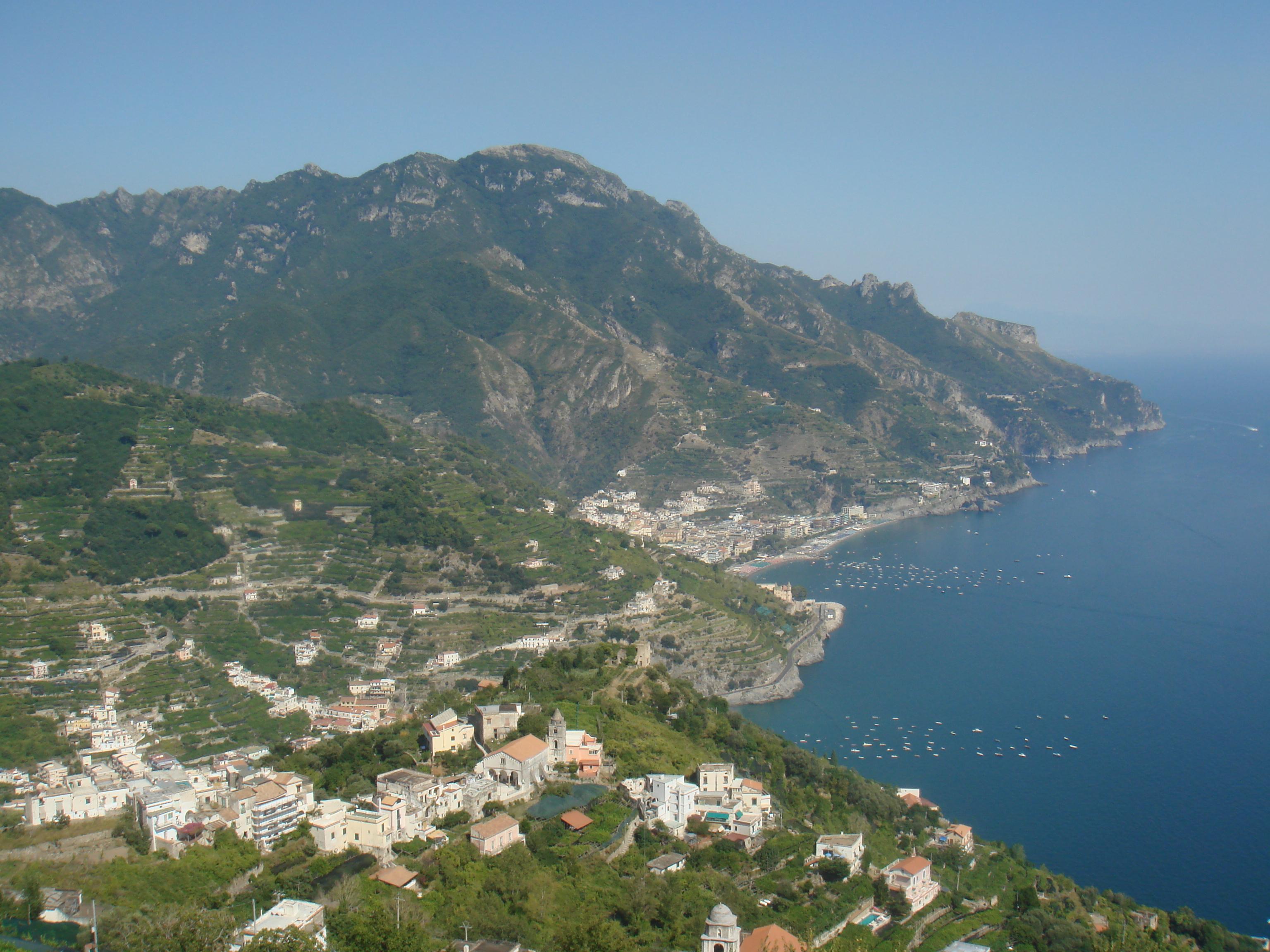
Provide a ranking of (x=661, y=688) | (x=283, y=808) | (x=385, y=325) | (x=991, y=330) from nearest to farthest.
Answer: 1. (x=283, y=808)
2. (x=661, y=688)
3. (x=385, y=325)
4. (x=991, y=330)

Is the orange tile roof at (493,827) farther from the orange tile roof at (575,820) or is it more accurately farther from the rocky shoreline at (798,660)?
the rocky shoreline at (798,660)

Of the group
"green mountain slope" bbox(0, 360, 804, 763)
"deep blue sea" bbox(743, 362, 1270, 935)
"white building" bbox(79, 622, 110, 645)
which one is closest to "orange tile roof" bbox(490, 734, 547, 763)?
"green mountain slope" bbox(0, 360, 804, 763)

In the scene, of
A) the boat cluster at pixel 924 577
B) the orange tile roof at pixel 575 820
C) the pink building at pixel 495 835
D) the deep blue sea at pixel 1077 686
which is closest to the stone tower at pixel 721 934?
the pink building at pixel 495 835

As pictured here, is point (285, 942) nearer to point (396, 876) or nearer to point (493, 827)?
point (396, 876)

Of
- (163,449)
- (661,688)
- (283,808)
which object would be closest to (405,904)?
(283,808)

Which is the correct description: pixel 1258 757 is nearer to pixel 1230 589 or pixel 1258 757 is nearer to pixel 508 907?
pixel 1230 589

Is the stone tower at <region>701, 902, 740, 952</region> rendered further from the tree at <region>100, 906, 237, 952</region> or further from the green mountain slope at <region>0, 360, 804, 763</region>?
the green mountain slope at <region>0, 360, 804, 763</region>
